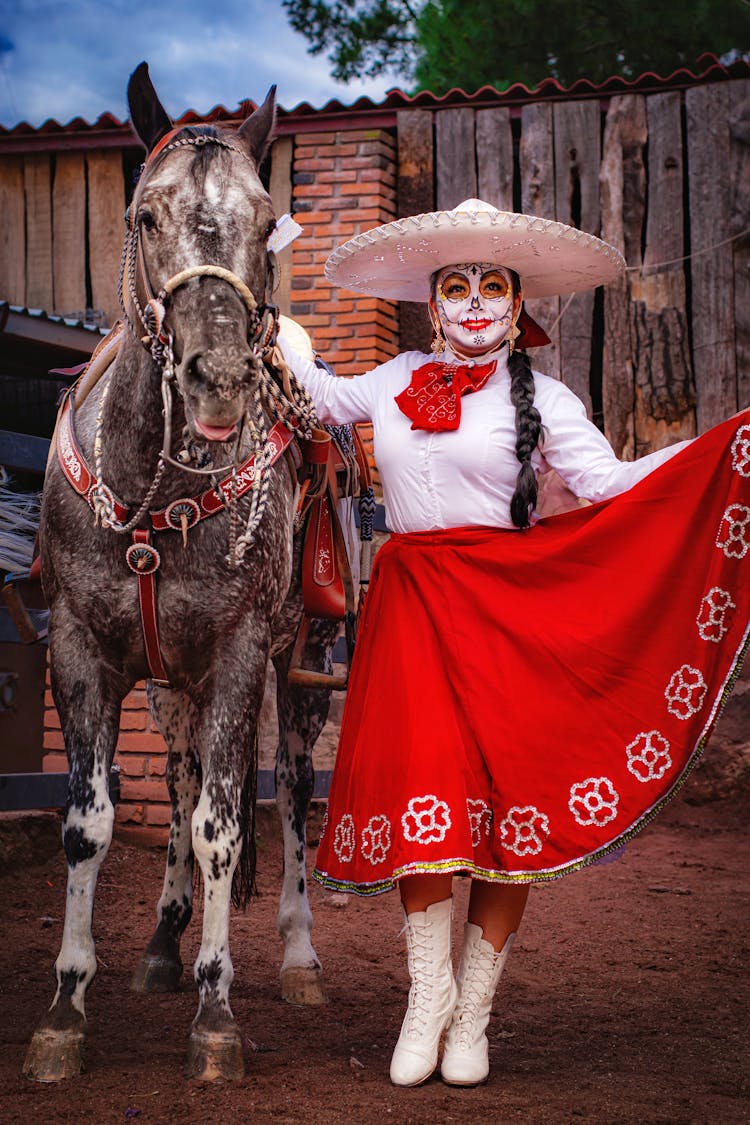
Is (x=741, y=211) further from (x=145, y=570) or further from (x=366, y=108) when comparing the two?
(x=145, y=570)

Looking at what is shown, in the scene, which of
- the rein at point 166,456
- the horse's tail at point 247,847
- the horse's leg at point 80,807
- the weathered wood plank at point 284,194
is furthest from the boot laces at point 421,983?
the weathered wood plank at point 284,194

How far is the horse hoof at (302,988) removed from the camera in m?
4.15

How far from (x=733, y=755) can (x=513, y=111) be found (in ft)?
13.9

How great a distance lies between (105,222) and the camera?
8492 millimetres

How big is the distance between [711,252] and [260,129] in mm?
4958

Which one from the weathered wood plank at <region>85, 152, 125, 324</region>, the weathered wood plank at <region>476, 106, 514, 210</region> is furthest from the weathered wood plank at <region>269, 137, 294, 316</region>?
the weathered wood plank at <region>476, 106, 514, 210</region>

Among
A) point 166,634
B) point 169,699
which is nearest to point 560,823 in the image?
point 166,634

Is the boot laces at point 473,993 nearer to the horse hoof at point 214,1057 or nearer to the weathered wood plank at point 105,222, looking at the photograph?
the horse hoof at point 214,1057

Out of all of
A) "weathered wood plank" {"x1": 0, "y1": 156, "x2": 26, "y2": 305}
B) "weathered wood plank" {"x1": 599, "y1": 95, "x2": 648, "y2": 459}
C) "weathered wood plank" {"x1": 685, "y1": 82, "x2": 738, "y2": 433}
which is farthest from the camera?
"weathered wood plank" {"x1": 0, "y1": 156, "x2": 26, "y2": 305}

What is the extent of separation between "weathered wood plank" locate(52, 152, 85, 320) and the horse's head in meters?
5.41

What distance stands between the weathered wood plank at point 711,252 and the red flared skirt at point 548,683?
14.9 ft

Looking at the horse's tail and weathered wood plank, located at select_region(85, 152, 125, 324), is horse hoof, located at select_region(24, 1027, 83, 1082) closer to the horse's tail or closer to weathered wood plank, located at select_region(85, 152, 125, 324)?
the horse's tail

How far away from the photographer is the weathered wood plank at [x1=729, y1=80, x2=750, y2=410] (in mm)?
7664

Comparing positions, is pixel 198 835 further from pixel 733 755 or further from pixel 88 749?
pixel 733 755
